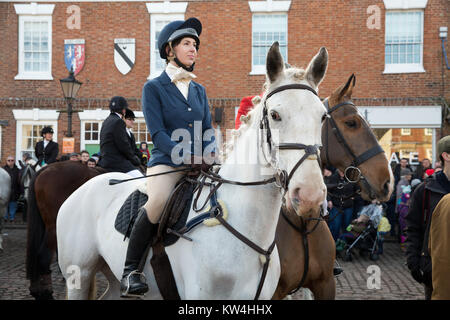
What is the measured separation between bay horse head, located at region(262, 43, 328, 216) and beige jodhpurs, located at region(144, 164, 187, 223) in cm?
80

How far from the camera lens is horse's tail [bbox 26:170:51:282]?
5.36 metres

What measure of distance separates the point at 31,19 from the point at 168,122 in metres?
15.6

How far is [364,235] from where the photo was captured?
9242 millimetres

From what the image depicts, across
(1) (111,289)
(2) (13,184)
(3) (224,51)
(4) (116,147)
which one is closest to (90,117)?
(2) (13,184)

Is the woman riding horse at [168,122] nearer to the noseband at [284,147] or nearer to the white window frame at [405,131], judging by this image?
the noseband at [284,147]

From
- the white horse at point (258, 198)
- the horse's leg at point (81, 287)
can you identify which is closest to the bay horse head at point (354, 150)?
the white horse at point (258, 198)

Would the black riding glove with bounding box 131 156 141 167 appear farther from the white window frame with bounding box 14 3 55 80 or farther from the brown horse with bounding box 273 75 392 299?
the white window frame with bounding box 14 3 55 80

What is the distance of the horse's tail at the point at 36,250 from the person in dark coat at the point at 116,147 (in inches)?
48.4

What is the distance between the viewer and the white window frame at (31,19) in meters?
15.6

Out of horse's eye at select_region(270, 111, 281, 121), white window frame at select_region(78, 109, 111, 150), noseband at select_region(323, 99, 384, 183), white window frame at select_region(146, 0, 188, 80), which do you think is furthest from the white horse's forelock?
white window frame at select_region(78, 109, 111, 150)

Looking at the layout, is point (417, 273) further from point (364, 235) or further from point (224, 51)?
point (224, 51)

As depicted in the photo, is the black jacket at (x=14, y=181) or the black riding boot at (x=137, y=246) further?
the black jacket at (x=14, y=181)
